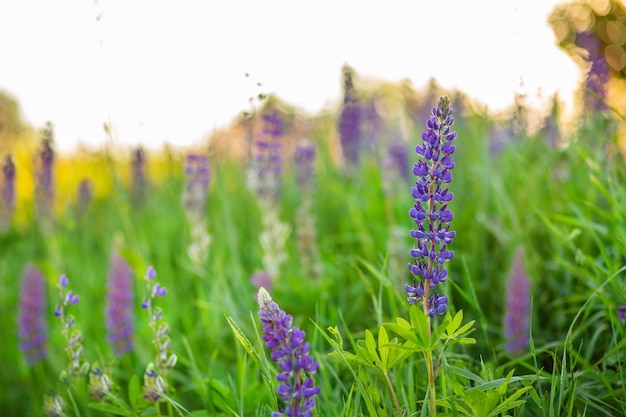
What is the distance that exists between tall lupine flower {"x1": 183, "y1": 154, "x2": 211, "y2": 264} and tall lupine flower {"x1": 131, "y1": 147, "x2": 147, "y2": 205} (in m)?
0.68

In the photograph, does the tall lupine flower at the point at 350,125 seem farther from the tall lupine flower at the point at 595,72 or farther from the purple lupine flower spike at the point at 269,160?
the tall lupine flower at the point at 595,72

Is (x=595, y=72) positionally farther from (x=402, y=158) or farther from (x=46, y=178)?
(x=46, y=178)

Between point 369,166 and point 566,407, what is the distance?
4093 millimetres

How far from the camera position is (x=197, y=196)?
138 inches

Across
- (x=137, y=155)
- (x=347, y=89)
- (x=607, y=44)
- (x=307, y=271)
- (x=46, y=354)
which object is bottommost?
(x=46, y=354)

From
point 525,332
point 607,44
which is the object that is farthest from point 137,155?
point 607,44

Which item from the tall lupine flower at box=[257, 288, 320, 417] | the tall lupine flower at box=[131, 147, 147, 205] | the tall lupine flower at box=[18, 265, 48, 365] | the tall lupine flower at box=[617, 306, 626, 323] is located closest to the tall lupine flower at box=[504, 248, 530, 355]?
the tall lupine flower at box=[617, 306, 626, 323]

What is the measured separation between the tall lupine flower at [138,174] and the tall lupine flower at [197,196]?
680 mm

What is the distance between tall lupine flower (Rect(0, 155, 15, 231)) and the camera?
131 inches

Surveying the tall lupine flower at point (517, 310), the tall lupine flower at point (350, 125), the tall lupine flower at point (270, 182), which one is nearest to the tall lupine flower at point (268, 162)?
the tall lupine flower at point (270, 182)

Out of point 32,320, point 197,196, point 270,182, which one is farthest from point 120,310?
point 270,182

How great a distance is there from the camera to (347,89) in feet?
12.6

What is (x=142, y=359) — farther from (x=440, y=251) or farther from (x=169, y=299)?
(x=440, y=251)

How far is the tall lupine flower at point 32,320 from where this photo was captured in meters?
3.07
